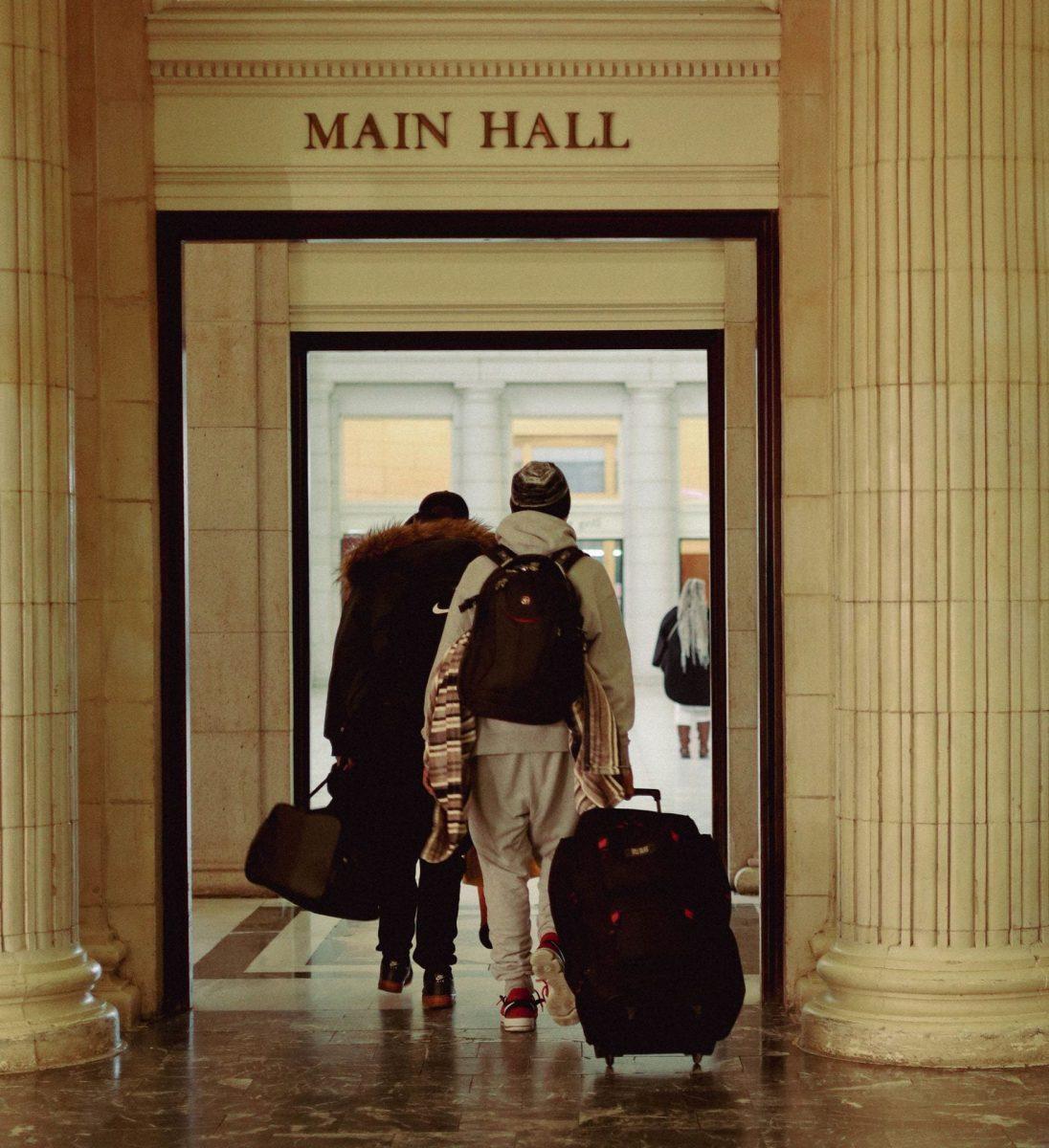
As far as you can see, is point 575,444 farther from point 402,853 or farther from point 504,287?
point 402,853

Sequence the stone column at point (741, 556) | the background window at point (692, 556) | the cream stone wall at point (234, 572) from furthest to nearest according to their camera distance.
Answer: the background window at point (692, 556), the stone column at point (741, 556), the cream stone wall at point (234, 572)

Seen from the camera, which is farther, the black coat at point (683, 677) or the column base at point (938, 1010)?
the black coat at point (683, 677)

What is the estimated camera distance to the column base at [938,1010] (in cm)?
556

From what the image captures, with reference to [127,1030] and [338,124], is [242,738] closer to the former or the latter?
[127,1030]

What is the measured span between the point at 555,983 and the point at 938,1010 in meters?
1.29

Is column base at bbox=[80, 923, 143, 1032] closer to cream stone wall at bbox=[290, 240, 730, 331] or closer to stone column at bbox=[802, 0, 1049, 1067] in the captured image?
stone column at bbox=[802, 0, 1049, 1067]

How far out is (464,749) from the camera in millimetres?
5953

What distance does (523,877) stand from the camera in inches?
243

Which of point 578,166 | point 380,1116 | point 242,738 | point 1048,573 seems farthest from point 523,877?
point 242,738

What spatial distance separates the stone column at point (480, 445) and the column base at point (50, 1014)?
87.3 ft

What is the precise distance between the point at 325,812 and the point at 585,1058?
1.33 metres

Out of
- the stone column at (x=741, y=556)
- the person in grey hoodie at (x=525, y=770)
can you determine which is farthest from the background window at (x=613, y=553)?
the person in grey hoodie at (x=525, y=770)

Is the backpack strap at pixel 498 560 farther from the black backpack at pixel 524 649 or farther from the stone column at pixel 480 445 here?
the stone column at pixel 480 445

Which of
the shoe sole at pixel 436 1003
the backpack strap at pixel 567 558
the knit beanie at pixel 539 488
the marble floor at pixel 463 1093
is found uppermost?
the knit beanie at pixel 539 488
